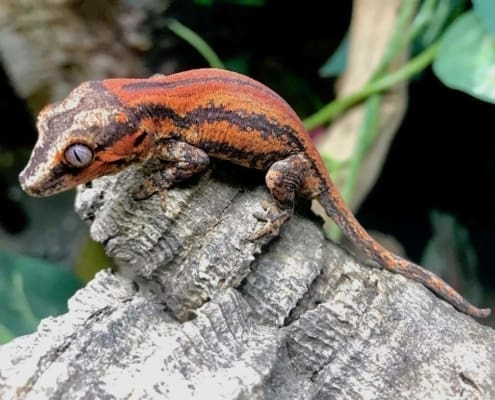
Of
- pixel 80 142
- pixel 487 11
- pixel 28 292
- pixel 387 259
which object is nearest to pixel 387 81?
pixel 487 11

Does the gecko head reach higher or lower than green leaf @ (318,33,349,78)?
lower

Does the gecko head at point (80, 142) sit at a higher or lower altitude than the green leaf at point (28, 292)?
higher

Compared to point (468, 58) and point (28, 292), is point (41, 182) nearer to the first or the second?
point (28, 292)

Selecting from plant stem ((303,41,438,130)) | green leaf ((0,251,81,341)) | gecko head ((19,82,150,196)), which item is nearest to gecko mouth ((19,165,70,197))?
gecko head ((19,82,150,196))

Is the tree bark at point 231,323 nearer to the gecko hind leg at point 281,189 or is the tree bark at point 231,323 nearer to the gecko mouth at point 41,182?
the gecko hind leg at point 281,189

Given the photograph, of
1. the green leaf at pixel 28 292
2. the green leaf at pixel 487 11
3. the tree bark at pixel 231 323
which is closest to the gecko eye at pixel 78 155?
the tree bark at pixel 231 323

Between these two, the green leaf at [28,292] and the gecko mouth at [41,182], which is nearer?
the gecko mouth at [41,182]

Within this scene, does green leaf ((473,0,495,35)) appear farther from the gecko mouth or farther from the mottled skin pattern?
the gecko mouth
